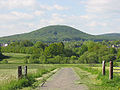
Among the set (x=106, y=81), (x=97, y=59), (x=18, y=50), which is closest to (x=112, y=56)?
(x=97, y=59)

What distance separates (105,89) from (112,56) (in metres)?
121

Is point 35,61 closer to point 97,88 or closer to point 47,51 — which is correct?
point 47,51

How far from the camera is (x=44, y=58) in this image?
396ft

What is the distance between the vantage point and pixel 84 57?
122875 millimetres

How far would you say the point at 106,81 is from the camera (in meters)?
15.3

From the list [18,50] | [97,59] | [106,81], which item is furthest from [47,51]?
[106,81]

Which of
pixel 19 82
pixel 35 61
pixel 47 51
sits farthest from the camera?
pixel 47 51

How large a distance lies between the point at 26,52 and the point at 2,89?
15632cm

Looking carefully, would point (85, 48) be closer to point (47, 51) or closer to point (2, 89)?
point (47, 51)

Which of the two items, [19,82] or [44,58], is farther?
[44,58]

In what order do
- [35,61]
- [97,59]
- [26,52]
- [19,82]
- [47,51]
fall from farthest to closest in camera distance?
1. [26,52]
2. [47,51]
3. [97,59]
4. [35,61]
5. [19,82]

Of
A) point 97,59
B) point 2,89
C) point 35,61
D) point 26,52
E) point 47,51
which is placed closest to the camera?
point 2,89

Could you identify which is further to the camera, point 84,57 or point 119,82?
point 84,57

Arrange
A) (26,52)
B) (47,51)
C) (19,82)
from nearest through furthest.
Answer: (19,82) < (47,51) < (26,52)
